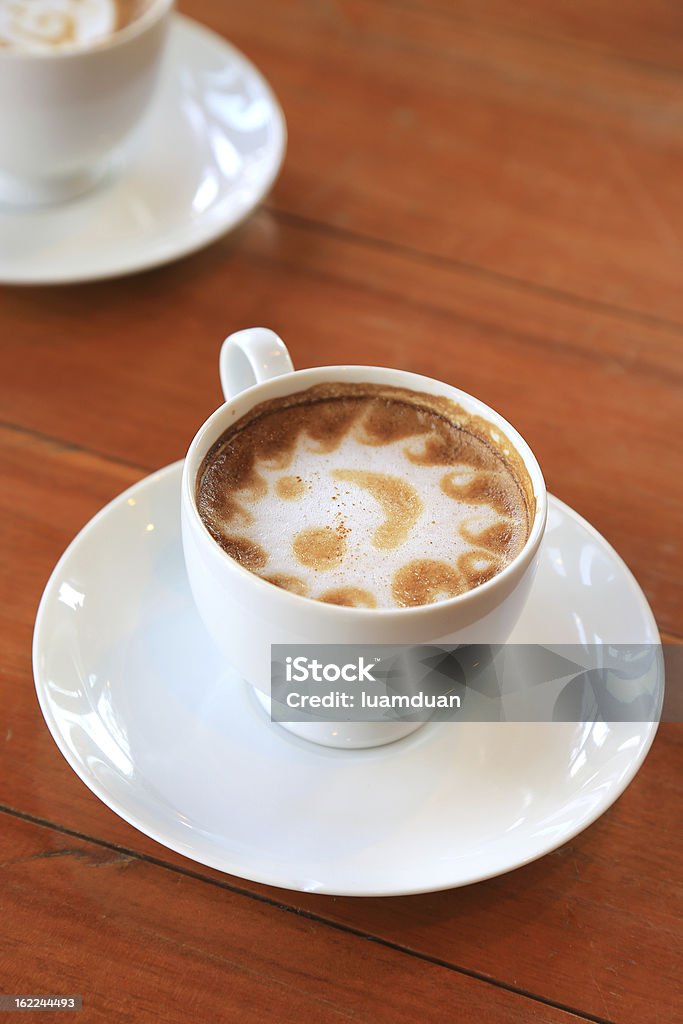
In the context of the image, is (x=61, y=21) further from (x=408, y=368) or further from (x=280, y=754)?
(x=280, y=754)

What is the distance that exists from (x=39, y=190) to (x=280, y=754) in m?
0.65

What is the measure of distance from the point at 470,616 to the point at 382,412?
18cm

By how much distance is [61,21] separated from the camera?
3.36 feet

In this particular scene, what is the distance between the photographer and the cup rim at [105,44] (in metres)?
0.90

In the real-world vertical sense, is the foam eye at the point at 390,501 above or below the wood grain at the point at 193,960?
above

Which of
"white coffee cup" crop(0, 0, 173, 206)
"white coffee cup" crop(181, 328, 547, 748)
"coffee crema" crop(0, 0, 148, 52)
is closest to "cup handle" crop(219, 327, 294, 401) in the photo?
"white coffee cup" crop(181, 328, 547, 748)

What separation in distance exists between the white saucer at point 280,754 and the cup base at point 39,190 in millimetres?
446

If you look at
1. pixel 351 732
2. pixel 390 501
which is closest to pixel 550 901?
pixel 351 732

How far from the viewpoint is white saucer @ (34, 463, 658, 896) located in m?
0.56

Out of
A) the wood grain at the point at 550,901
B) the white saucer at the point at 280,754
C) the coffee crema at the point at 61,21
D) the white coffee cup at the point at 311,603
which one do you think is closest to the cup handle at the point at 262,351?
the white coffee cup at the point at 311,603

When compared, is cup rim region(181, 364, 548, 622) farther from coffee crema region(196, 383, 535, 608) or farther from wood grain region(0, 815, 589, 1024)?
wood grain region(0, 815, 589, 1024)

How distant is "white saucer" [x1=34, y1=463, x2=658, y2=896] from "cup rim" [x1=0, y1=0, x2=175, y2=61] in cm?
43

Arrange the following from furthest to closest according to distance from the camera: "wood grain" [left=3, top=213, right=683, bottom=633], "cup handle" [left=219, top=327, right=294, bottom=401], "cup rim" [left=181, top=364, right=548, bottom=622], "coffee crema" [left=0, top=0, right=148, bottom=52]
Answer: "coffee crema" [left=0, top=0, right=148, bottom=52] < "wood grain" [left=3, top=213, right=683, bottom=633] < "cup handle" [left=219, top=327, right=294, bottom=401] < "cup rim" [left=181, top=364, right=548, bottom=622]

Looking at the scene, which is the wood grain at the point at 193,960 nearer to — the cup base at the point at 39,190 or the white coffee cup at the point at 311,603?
the white coffee cup at the point at 311,603
